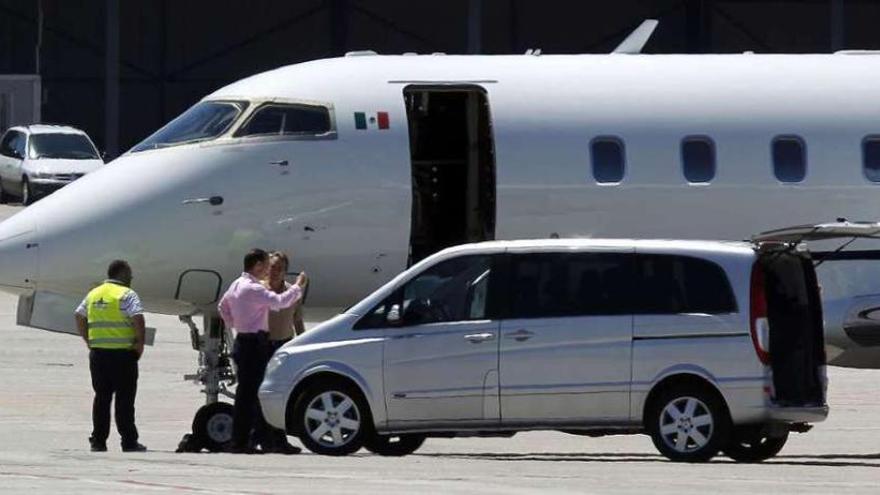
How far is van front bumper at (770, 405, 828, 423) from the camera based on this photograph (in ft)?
54.5

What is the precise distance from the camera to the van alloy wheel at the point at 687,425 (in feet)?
54.3

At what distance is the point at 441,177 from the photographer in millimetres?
20156

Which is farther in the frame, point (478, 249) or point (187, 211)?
point (187, 211)

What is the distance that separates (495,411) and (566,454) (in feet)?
6.84

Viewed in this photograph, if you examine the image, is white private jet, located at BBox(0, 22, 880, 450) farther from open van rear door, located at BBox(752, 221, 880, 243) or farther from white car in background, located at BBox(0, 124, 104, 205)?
white car in background, located at BBox(0, 124, 104, 205)

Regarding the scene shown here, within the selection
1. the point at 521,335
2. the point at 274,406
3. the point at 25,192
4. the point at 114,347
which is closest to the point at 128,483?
the point at 274,406

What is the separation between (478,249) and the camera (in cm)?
1742

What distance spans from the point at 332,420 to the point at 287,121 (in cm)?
346

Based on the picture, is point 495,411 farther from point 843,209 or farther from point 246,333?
point 843,209

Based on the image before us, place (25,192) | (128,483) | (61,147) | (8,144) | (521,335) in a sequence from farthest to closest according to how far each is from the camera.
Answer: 1. (8,144)
2. (61,147)
3. (25,192)
4. (521,335)
5. (128,483)

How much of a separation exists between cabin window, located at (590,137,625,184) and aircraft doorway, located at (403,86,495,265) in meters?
0.92

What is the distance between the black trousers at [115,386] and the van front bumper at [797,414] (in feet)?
17.2

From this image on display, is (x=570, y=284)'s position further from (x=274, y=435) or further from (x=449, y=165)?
(x=449, y=165)

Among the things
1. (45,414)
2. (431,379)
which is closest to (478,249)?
(431,379)
